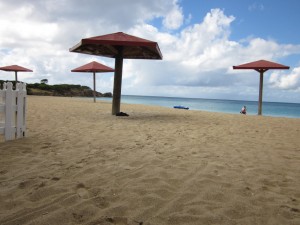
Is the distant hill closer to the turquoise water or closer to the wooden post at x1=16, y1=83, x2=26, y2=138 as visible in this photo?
the turquoise water

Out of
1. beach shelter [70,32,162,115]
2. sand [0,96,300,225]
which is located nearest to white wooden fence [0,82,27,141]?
sand [0,96,300,225]

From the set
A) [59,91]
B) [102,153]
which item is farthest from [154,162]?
[59,91]

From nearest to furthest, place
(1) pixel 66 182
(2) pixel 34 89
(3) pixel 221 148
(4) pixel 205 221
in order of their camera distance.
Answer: (4) pixel 205 221, (1) pixel 66 182, (3) pixel 221 148, (2) pixel 34 89

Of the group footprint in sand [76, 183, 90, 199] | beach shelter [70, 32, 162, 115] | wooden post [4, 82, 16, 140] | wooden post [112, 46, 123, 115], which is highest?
beach shelter [70, 32, 162, 115]

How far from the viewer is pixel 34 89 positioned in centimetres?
4056

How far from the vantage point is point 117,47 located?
10.1 m

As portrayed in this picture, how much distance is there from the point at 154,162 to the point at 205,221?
169 centimetres

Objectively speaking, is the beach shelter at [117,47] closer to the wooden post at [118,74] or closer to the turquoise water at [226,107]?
the wooden post at [118,74]

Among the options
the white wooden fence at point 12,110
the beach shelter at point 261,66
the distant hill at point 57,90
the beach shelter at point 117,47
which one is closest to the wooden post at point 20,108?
the white wooden fence at point 12,110

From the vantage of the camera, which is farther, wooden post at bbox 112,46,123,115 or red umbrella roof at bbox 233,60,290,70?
red umbrella roof at bbox 233,60,290,70

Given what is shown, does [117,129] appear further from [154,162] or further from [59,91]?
[59,91]

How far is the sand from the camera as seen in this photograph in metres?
2.28

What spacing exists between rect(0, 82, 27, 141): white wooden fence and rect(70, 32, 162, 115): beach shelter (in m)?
3.86

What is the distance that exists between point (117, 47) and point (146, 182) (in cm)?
794
